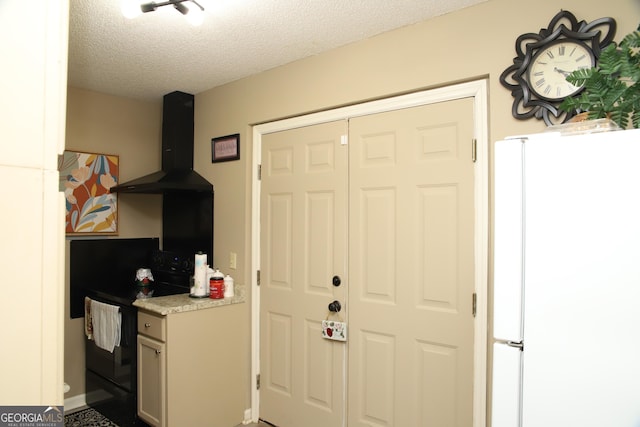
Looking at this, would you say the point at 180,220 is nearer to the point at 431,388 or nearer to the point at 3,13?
the point at 431,388

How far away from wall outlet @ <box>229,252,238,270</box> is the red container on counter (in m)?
0.19

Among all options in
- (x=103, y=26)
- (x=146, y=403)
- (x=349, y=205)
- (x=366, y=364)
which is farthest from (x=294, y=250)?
(x=103, y=26)

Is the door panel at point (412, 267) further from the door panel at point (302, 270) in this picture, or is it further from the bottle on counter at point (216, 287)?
the bottle on counter at point (216, 287)

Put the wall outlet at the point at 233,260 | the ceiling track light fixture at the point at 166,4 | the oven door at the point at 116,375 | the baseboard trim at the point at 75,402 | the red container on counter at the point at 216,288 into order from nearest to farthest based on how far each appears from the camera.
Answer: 1. the ceiling track light fixture at the point at 166,4
2. the oven door at the point at 116,375
3. the red container on counter at the point at 216,288
4. the wall outlet at the point at 233,260
5. the baseboard trim at the point at 75,402

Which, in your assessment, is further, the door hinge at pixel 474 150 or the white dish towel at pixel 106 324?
the white dish towel at pixel 106 324

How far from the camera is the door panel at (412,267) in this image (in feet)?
6.54

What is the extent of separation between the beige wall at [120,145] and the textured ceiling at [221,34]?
0.36 metres

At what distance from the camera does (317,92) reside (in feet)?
8.37

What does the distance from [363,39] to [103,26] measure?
Result: 1.49 meters

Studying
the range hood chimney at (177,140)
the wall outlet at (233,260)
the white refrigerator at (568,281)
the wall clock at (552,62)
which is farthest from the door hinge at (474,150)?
the range hood chimney at (177,140)

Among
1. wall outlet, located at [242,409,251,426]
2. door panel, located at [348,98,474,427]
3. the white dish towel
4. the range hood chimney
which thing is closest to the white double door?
door panel, located at [348,98,474,427]

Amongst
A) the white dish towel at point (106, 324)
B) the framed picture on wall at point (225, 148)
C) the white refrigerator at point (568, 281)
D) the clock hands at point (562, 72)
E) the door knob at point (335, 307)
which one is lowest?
the white dish towel at point (106, 324)

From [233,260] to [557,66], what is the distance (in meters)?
2.40

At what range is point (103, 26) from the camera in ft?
7.04
